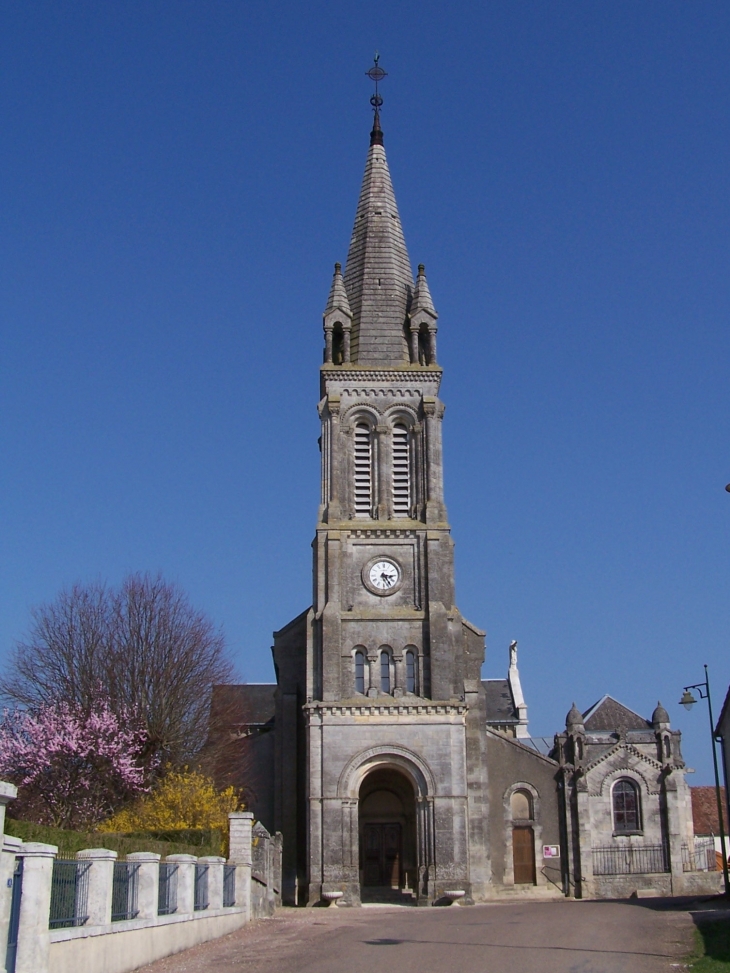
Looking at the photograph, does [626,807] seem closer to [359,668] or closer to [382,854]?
[382,854]

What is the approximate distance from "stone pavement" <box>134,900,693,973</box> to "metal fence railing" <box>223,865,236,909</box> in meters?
0.87

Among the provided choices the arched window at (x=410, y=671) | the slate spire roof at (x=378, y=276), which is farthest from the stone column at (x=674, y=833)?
the slate spire roof at (x=378, y=276)

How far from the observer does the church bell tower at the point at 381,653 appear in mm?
40812

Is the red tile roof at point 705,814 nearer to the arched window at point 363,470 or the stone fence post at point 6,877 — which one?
the arched window at point 363,470

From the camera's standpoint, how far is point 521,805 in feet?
150

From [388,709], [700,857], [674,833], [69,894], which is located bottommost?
[700,857]

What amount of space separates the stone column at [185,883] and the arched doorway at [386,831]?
1999 cm

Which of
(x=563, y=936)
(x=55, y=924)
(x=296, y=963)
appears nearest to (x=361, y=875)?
(x=563, y=936)

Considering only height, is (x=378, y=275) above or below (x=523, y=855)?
above

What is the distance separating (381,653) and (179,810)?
35.6ft

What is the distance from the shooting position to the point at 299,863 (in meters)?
42.5

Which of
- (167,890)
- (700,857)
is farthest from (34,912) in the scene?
(700,857)

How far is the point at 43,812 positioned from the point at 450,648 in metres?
15.7

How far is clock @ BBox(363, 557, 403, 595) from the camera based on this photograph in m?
43.9
